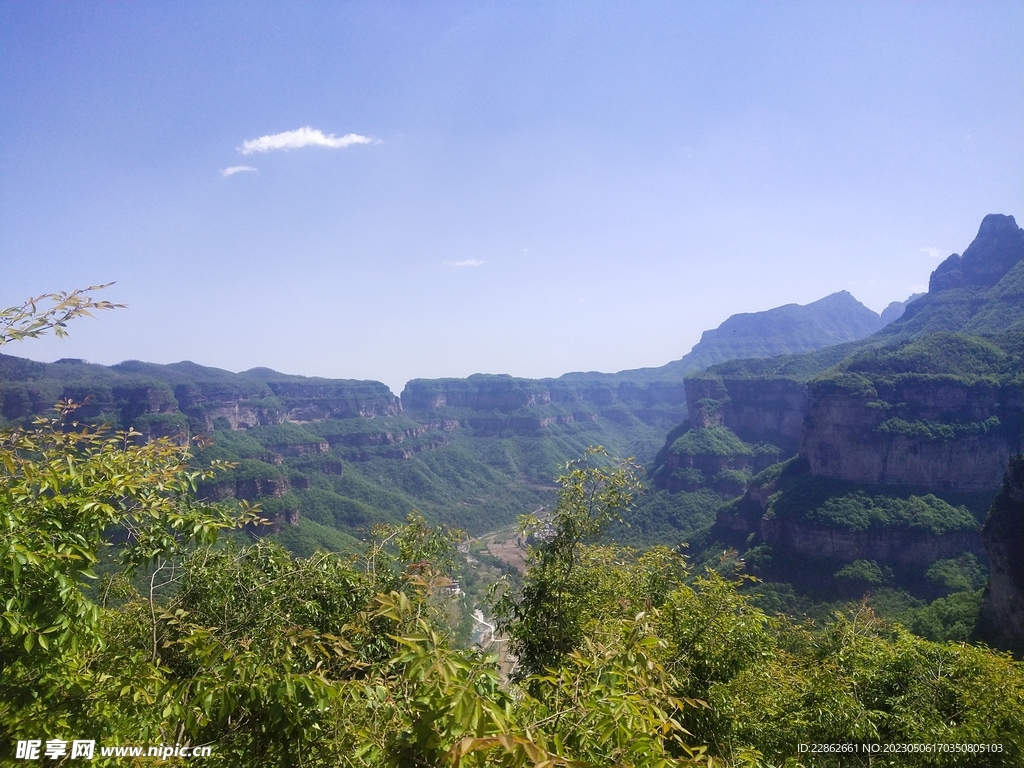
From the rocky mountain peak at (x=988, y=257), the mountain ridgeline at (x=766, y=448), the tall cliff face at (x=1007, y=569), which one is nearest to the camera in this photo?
the tall cliff face at (x=1007, y=569)

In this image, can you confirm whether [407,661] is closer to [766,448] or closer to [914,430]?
[914,430]

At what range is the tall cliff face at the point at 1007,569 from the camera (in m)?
32.5

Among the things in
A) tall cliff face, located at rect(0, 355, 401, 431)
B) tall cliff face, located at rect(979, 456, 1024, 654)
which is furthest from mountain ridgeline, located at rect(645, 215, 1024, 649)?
tall cliff face, located at rect(0, 355, 401, 431)

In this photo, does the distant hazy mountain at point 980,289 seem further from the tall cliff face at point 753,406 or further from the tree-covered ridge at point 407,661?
the tree-covered ridge at point 407,661

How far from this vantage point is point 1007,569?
111 feet

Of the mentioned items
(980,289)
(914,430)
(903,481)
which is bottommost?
(903,481)

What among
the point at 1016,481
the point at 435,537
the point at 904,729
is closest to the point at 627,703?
the point at 435,537

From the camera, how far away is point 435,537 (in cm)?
1070

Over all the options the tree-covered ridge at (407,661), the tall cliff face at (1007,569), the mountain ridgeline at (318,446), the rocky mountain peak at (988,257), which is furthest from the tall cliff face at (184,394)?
the rocky mountain peak at (988,257)

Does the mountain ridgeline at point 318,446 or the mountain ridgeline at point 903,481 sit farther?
the mountain ridgeline at point 318,446

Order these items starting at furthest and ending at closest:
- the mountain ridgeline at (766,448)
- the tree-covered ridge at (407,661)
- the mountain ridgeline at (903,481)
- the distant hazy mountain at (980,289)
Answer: the distant hazy mountain at (980,289) < the mountain ridgeline at (766,448) < the mountain ridgeline at (903,481) < the tree-covered ridge at (407,661)

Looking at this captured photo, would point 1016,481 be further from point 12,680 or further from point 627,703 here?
point 12,680

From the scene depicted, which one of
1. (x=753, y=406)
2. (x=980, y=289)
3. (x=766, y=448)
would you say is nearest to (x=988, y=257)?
(x=980, y=289)

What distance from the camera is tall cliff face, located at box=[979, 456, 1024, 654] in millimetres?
32500
